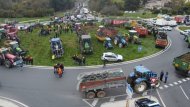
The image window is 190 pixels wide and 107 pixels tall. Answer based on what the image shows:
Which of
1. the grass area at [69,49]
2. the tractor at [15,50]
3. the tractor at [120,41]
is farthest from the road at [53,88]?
the tractor at [120,41]

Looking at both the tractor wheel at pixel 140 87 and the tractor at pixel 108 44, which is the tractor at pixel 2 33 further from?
the tractor wheel at pixel 140 87

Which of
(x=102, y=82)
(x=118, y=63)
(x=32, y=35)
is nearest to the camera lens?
(x=102, y=82)

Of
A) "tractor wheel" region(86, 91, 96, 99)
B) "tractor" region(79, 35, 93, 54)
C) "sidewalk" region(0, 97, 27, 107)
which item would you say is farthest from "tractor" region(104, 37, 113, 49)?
"sidewalk" region(0, 97, 27, 107)

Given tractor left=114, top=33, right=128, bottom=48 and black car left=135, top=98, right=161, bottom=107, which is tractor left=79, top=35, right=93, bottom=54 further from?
black car left=135, top=98, right=161, bottom=107

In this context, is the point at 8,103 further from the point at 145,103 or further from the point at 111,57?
the point at 111,57

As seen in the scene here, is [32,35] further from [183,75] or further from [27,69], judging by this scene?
[183,75]

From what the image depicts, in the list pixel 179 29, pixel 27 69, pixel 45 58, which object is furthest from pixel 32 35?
pixel 179 29

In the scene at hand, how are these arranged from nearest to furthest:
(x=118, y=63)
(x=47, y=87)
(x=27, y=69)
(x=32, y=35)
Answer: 1. (x=47, y=87)
2. (x=27, y=69)
3. (x=118, y=63)
4. (x=32, y=35)
